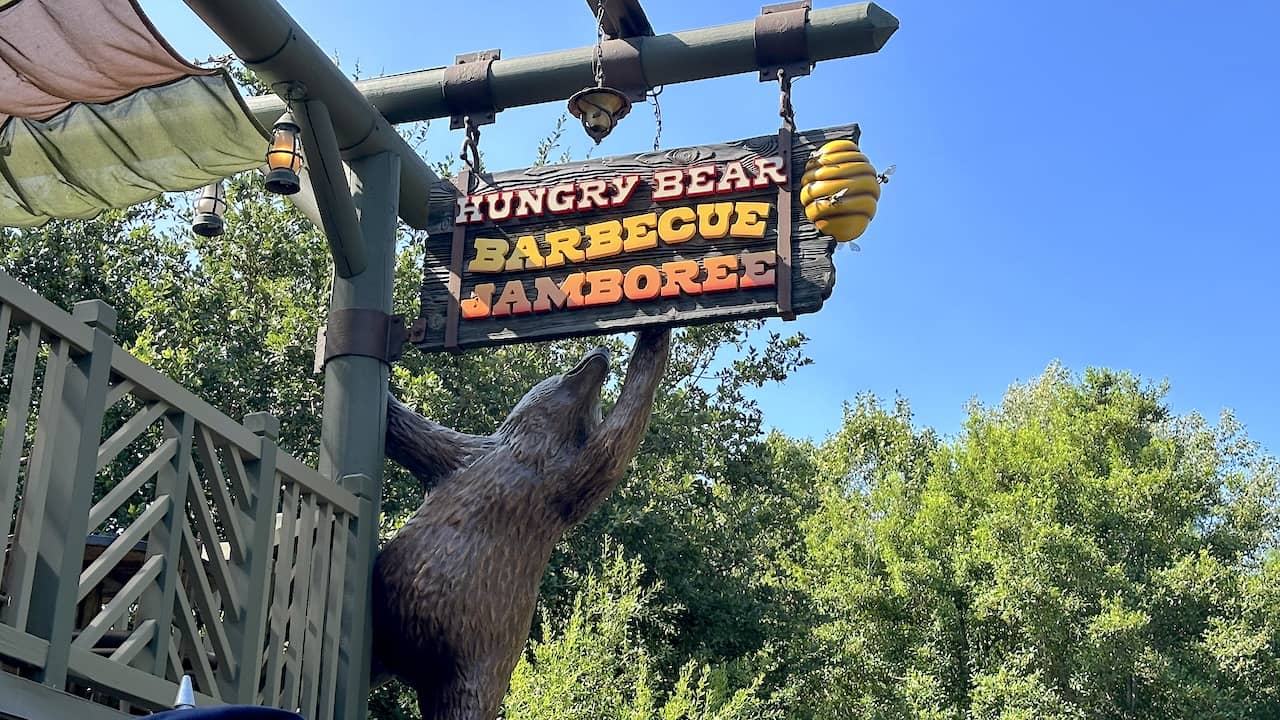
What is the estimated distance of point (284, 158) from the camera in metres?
5.23

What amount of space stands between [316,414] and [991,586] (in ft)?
36.1

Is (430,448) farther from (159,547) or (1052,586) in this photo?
(1052,586)

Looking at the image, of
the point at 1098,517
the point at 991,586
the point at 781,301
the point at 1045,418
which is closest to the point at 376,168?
the point at 781,301

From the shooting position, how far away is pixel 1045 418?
25688mm

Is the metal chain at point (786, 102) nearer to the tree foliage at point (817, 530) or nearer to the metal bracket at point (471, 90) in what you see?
the metal bracket at point (471, 90)

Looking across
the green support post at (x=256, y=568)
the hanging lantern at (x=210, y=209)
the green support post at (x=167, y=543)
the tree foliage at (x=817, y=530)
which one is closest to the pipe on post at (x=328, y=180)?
the hanging lantern at (x=210, y=209)

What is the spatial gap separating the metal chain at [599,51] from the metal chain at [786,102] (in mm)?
813

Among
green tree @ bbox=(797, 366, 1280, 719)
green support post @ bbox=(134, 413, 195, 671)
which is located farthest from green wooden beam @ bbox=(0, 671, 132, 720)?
green tree @ bbox=(797, 366, 1280, 719)

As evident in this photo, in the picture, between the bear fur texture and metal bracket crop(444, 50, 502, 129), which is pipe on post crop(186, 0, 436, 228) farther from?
the bear fur texture

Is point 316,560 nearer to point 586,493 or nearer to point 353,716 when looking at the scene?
point 353,716

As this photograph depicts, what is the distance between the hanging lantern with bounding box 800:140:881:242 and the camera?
525 cm

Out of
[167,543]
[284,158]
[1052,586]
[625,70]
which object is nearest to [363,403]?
[284,158]

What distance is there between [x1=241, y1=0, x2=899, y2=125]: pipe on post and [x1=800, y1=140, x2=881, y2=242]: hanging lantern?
581 millimetres

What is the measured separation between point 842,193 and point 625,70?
1.29m
